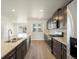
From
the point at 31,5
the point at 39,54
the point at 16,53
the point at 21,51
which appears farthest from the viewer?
the point at 39,54

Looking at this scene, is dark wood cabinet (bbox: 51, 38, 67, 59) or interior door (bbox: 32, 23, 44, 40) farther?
interior door (bbox: 32, 23, 44, 40)

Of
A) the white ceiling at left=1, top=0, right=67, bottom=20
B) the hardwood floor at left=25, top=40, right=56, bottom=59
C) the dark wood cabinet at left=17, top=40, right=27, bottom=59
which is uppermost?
the white ceiling at left=1, top=0, right=67, bottom=20

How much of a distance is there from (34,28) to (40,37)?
1375mm

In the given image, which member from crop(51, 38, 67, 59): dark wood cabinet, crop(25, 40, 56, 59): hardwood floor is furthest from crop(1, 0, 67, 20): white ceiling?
crop(25, 40, 56, 59): hardwood floor

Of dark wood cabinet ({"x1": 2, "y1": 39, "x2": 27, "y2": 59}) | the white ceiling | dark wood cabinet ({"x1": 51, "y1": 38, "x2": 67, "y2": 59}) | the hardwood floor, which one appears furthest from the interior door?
dark wood cabinet ({"x1": 2, "y1": 39, "x2": 27, "y2": 59})

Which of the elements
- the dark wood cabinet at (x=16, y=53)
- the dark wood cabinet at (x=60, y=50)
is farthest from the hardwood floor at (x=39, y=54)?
the dark wood cabinet at (x=16, y=53)

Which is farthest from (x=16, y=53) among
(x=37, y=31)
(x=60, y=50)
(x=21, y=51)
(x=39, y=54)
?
(x=37, y=31)

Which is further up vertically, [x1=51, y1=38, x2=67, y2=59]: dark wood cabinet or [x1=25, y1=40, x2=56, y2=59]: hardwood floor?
[x1=51, y1=38, x2=67, y2=59]: dark wood cabinet

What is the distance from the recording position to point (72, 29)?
8.21ft

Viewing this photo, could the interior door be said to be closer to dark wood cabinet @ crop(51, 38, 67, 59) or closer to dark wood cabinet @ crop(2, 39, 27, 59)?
dark wood cabinet @ crop(51, 38, 67, 59)

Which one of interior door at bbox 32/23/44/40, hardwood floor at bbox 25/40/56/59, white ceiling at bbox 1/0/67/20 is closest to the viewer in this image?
white ceiling at bbox 1/0/67/20

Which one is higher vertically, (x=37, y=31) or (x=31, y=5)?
(x=31, y=5)

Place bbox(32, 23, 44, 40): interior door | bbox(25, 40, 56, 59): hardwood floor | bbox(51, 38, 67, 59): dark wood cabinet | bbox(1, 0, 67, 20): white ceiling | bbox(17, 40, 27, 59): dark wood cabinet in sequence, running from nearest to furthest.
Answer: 1. bbox(51, 38, 67, 59): dark wood cabinet
2. bbox(17, 40, 27, 59): dark wood cabinet
3. bbox(1, 0, 67, 20): white ceiling
4. bbox(25, 40, 56, 59): hardwood floor
5. bbox(32, 23, 44, 40): interior door

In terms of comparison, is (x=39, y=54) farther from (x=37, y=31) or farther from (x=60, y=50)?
(x=37, y=31)
